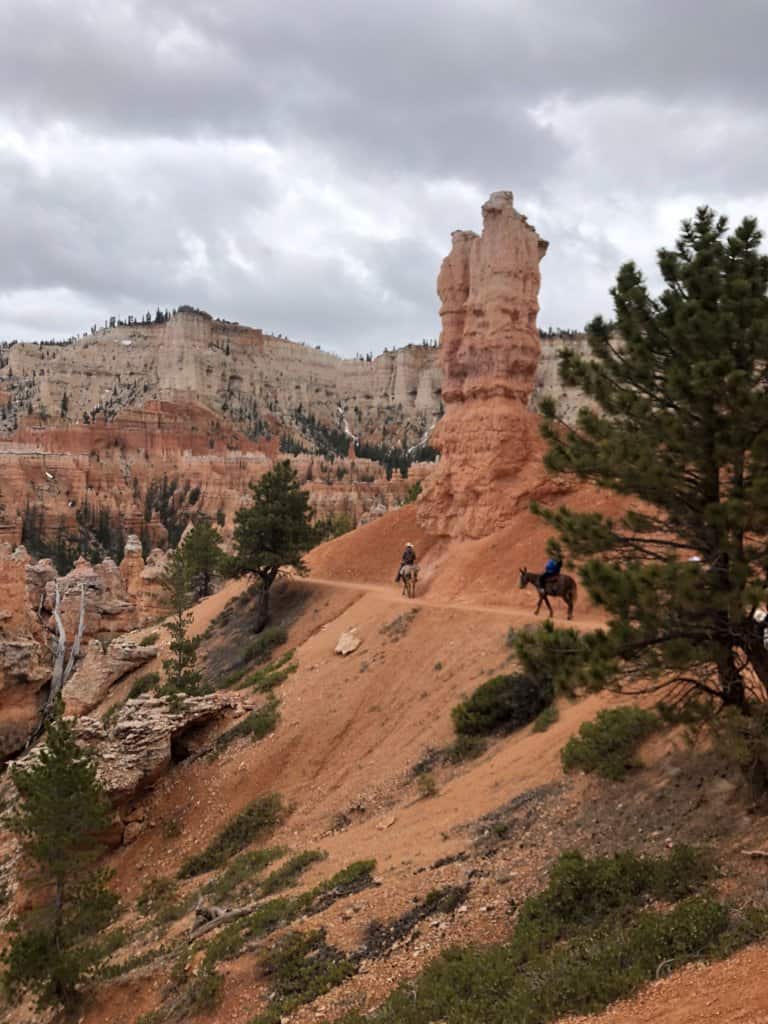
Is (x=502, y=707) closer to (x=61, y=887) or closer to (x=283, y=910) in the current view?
(x=283, y=910)

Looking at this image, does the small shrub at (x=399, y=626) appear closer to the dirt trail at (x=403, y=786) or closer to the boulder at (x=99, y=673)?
the dirt trail at (x=403, y=786)

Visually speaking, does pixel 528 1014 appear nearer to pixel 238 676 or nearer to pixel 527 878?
pixel 527 878

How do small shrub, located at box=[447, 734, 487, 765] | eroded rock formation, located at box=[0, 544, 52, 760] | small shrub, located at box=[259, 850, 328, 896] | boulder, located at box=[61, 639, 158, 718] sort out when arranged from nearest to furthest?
small shrub, located at box=[259, 850, 328, 896], small shrub, located at box=[447, 734, 487, 765], eroded rock formation, located at box=[0, 544, 52, 760], boulder, located at box=[61, 639, 158, 718]

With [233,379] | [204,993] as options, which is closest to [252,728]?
[204,993]

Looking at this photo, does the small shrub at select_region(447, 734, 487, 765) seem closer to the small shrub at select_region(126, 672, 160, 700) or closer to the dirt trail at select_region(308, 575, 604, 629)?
the dirt trail at select_region(308, 575, 604, 629)

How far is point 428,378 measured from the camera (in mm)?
142125

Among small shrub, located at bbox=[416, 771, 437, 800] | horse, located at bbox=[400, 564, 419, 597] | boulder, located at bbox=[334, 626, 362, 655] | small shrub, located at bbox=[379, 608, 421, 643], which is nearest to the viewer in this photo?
small shrub, located at bbox=[416, 771, 437, 800]

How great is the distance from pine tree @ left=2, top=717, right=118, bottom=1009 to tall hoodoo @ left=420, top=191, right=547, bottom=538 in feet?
57.2

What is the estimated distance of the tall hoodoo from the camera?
26312 mm

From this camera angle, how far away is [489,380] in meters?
27.3

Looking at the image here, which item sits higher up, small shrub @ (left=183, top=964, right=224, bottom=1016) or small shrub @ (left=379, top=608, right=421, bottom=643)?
small shrub @ (left=379, top=608, right=421, bottom=643)

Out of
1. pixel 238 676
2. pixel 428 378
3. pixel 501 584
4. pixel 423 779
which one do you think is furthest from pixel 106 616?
pixel 428 378

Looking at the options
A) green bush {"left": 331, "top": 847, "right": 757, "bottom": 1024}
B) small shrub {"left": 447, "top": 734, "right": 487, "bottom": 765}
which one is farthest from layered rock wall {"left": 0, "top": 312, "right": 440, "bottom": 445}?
green bush {"left": 331, "top": 847, "right": 757, "bottom": 1024}

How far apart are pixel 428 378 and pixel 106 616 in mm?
111869
